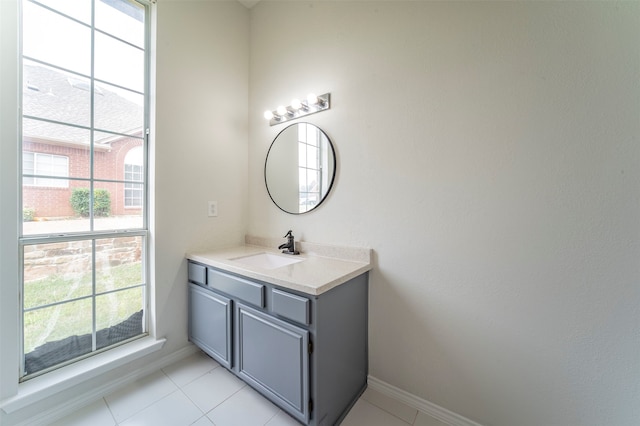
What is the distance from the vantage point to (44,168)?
1.28 metres

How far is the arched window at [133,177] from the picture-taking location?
1.59m

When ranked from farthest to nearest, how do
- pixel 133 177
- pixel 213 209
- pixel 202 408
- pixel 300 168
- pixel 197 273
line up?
1. pixel 213 209
2. pixel 300 168
3. pixel 197 273
4. pixel 133 177
5. pixel 202 408

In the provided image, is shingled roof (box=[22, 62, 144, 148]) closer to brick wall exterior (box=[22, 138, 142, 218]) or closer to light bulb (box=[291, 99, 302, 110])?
brick wall exterior (box=[22, 138, 142, 218])

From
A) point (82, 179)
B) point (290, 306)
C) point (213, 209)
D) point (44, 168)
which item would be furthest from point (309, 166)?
point (44, 168)

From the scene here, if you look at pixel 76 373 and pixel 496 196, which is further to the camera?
pixel 76 373

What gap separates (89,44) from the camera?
4.75ft

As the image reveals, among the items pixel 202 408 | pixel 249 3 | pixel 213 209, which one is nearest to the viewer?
pixel 202 408

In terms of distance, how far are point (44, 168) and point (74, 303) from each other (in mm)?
776

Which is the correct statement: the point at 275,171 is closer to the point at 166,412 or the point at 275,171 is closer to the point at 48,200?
the point at 48,200

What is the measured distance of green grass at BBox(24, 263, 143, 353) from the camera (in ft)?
4.19

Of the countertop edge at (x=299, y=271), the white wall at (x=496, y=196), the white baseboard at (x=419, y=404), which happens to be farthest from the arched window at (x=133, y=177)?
the white baseboard at (x=419, y=404)

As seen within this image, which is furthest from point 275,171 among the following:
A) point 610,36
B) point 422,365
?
point 610,36

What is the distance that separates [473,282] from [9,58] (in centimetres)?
252

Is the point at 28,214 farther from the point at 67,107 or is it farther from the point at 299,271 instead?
the point at 299,271
